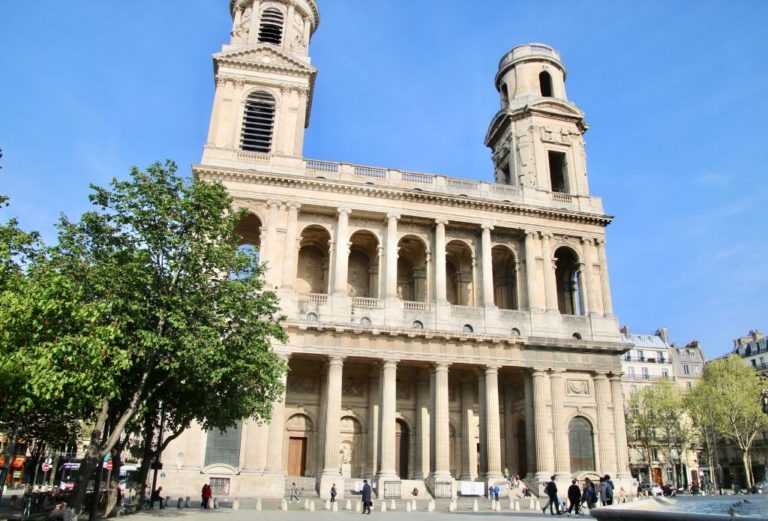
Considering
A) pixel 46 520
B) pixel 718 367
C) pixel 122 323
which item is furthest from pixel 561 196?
pixel 46 520

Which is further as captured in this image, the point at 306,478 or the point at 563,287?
the point at 563,287

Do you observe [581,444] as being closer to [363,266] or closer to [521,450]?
[521,450]

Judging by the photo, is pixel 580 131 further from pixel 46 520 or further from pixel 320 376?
pixel 46 520

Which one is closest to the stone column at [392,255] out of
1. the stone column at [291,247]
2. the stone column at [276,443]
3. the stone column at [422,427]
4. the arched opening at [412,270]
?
the arched opening at [412,270]

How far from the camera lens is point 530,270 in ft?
114

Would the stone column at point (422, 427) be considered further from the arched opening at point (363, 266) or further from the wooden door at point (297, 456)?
the wooden door at point (297, 456)

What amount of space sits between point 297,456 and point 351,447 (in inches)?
113

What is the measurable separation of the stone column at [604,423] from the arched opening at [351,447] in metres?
12.5

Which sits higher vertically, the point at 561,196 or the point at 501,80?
the point at 501,80

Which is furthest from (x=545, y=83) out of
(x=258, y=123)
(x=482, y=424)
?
(x=482, y=424)

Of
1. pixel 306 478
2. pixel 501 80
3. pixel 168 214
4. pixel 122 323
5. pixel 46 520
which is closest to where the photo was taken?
pixel 46 520

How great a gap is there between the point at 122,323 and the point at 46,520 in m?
5.16

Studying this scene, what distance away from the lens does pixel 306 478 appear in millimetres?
29562

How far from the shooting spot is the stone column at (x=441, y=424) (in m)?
29.2
